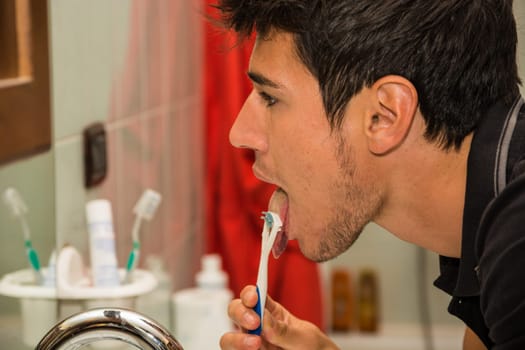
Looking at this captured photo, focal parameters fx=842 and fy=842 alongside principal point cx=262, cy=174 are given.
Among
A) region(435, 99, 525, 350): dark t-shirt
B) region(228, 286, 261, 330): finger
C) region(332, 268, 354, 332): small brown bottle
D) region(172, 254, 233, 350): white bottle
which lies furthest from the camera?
region(332, 268, 354, 332): small brown bottle

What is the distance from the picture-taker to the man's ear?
3.08 ft

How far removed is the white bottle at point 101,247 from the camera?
104 cm

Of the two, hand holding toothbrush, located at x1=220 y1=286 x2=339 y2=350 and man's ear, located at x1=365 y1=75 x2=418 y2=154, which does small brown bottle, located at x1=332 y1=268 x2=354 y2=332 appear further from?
man's ear, located at x1=365 y1=75 x2=418 y2=154

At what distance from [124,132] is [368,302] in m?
1.33

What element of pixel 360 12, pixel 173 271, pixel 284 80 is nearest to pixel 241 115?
pixel 284 80

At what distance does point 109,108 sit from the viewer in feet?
4.13

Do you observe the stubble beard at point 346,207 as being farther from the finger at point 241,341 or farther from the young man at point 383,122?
the finger at point 241,341

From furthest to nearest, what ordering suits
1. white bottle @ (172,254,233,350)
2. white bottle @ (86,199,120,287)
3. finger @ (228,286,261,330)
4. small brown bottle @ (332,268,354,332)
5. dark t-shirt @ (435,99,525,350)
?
small brown bottle @ (332,268,354,332)
white bottle @ (172,254,233,350)
white bottle @ (86,199,120,287)
finger @ (228,286,261,330)
dark t-shirt @ (435,99,525,350)

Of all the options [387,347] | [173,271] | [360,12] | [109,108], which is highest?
[360,12]

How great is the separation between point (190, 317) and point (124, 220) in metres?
0.22

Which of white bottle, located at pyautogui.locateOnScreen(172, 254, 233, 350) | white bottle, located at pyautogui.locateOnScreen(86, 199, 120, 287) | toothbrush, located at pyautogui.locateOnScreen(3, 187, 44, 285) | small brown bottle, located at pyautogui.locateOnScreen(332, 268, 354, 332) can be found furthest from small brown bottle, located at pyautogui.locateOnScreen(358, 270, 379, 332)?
toothbrush, located at pyautogui.locateOnScreen(3, 187, 44, 285)

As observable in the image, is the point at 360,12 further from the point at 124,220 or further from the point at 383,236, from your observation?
the point at 383,236

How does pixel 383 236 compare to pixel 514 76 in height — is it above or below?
below

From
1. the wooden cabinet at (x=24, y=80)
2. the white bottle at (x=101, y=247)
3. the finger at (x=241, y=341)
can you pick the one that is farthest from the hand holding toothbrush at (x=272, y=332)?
the wooden cabinet at (x=24, y=80)
